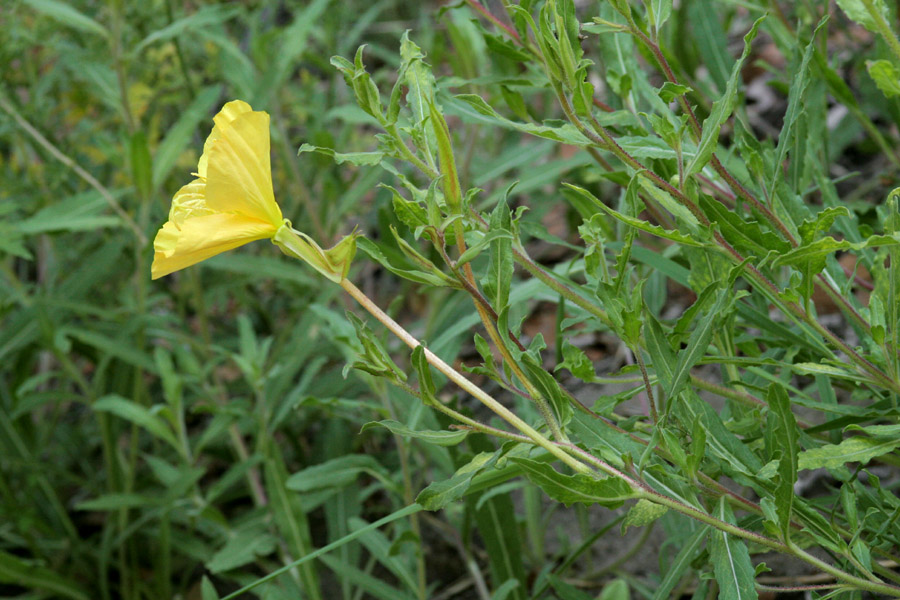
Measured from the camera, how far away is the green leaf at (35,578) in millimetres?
1841

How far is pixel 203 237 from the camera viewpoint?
79 cm

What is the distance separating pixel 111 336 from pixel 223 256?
383 mm

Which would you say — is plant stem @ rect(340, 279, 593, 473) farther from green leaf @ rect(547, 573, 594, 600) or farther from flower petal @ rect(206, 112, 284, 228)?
A: green leaf @ rect(547, 573, 594, 600)

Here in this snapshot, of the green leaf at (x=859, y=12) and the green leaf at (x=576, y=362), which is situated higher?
the green leaf at (x=859, y=12)

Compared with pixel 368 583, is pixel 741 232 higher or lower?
higher

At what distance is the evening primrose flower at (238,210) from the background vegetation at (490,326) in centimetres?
10

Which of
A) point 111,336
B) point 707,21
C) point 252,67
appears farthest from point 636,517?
point 252,67

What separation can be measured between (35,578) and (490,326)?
1541 mm

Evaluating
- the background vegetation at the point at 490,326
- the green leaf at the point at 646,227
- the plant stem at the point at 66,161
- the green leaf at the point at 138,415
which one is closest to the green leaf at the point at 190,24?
the background vegetation at the point at 490,326

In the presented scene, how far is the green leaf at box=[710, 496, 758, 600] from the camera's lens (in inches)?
35.8

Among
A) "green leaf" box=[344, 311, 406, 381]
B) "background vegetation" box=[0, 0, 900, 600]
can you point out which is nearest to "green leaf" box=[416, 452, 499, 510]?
"background vegetation" box=[0, 0, 900, 600]

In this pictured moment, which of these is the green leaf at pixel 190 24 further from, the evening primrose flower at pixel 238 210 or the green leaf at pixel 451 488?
the green leaf at pixel 451 488

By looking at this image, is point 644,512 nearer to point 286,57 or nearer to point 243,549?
point 243,549

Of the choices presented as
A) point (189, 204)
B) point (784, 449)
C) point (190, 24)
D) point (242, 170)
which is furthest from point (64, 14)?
point (784, 449)
